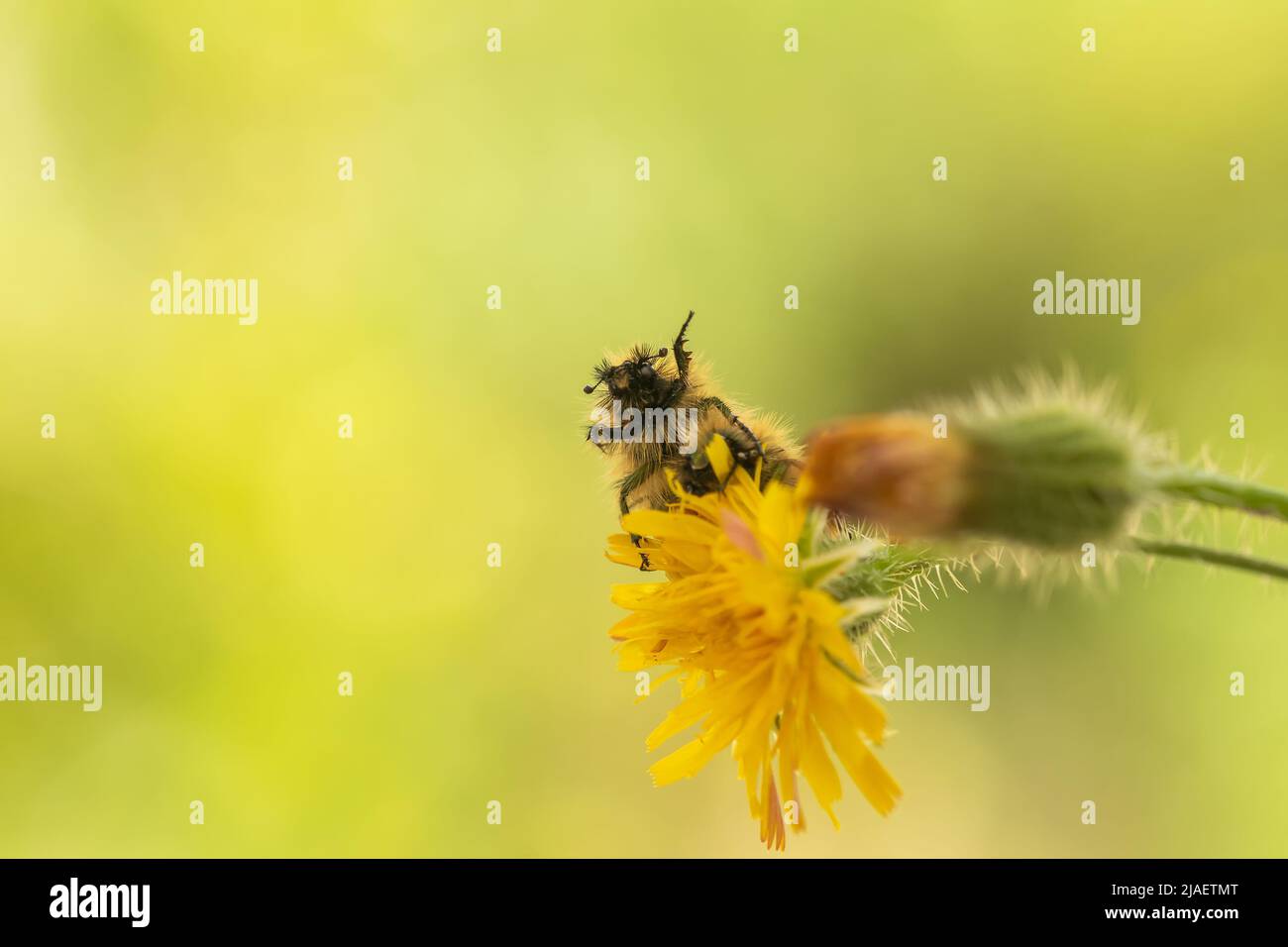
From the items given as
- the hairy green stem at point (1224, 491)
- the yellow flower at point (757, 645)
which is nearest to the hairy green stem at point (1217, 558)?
the hairy green stem at point (1224, 491)

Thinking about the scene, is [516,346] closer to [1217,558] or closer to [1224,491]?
[1224,491]

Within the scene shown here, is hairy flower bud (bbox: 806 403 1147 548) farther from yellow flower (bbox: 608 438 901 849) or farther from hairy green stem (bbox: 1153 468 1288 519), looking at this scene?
yellow flower (bbox: 608 438 901 849)

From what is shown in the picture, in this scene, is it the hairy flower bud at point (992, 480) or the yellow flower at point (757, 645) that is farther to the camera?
the yellow flower at point (757, 645)

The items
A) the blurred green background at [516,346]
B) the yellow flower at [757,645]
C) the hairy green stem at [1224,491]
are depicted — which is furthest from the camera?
the blurred green background at [516,346]

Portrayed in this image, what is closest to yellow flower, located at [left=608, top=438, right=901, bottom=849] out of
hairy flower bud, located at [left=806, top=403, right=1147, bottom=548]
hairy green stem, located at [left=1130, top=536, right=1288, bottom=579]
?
hairy flower bud, located at [left=806, top=403, right=1147, bottom=548]

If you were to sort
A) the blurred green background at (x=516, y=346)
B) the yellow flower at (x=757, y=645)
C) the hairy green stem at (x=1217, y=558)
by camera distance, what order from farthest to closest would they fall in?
the blurred green background at (x=516, y=346) < the yellow flower at (x=757, y=645) < the hairy green stem at (x=1217, y=558)

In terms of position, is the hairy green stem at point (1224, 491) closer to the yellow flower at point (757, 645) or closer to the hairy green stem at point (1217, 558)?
the hairy green stem at point (1217, 558)

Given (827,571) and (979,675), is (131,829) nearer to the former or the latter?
(979,675)
